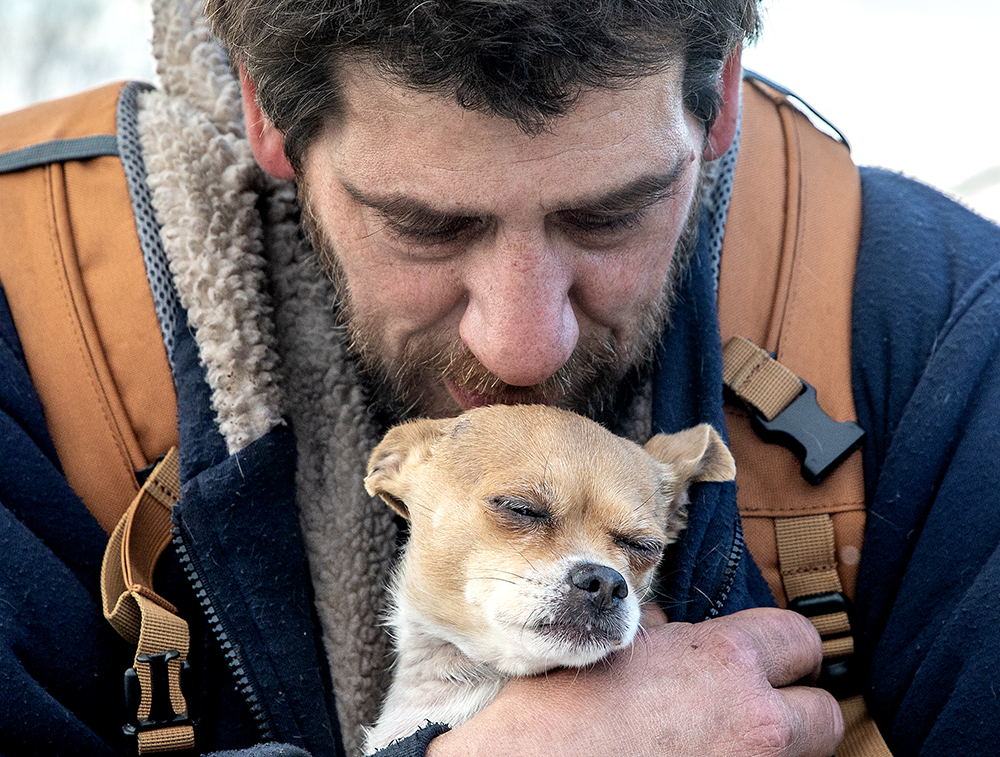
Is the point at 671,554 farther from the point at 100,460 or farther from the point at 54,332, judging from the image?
the point at 54,332

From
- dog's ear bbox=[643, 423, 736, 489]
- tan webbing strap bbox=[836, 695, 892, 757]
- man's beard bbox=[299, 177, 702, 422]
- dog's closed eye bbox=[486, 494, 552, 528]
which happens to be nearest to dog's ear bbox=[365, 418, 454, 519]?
man's beard bbox=[299, 177, 702, 422]

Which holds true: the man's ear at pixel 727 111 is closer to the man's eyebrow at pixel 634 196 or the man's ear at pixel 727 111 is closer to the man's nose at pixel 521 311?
the man's eyebrow at pixel 634 196

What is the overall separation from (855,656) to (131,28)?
219 inches

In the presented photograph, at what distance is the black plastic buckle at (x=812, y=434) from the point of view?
1.99 m

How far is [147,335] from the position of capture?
202 centimetres

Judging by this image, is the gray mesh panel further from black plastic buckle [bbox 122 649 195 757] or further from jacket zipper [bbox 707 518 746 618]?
jacket zipper [bbox 707 518 746 618]

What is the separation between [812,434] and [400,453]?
35.5 inches

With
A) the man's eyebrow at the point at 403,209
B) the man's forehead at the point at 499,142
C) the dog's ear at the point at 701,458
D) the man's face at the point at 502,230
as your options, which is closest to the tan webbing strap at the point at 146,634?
the man's face at the point at 502,230

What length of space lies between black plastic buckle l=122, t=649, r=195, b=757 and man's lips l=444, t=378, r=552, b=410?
2.58 feet

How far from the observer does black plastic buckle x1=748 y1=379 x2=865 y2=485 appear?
1993mm

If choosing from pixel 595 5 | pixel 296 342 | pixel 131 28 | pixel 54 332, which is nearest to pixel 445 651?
pixel 296 342

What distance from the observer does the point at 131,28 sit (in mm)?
5762

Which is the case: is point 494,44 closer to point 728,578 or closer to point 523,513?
point 523,513

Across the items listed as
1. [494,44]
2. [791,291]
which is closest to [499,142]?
[494,44]
